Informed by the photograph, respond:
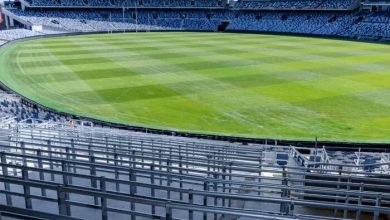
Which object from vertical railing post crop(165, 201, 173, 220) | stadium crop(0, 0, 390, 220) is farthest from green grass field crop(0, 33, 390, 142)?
vertical railing post crop(165, 201, 173, 220)

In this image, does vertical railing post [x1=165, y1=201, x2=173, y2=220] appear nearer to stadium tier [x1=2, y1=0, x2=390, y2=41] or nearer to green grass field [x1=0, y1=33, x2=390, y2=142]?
green grass field [x1=0, y1=33, x2=390, y2=142]

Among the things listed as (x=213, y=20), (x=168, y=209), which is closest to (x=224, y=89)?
(x=168, y=209)

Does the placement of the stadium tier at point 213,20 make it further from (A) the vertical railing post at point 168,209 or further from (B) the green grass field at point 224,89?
(A) the vertical railing post at point 168,209

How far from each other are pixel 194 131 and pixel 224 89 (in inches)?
339

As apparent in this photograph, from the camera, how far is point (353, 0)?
75.6 m

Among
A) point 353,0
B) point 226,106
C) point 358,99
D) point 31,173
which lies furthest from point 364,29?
point 31,173

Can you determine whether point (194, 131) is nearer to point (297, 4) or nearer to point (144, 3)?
point (297, 4)

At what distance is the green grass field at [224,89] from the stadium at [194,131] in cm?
10

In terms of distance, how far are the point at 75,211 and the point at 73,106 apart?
17.8 meters

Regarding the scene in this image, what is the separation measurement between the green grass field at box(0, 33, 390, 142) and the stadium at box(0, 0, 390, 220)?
0.10m

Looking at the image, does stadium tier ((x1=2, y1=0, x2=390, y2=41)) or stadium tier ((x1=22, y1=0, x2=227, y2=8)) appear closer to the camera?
stadium tier ((x1=2, y1=0, x2=390, y2=41))

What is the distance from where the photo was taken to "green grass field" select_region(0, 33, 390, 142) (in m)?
19.9

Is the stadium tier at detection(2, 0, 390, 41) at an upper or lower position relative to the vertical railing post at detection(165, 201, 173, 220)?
upper

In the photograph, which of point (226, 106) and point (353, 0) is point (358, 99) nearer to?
point (226, 106)
